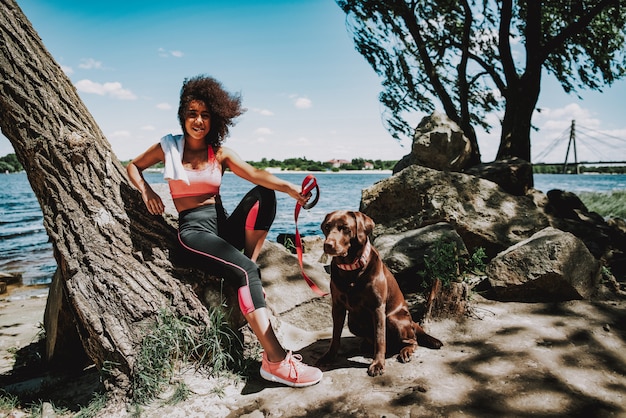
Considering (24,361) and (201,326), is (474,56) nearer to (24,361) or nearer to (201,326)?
(201,326)

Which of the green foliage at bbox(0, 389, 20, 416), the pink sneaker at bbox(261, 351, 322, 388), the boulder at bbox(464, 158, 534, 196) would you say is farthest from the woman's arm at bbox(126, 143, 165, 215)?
the boulder at bbox(464, 158, 534, 196)

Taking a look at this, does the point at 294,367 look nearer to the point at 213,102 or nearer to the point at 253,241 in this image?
the point at 253,241

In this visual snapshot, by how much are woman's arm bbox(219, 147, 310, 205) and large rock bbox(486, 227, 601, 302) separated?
2448 mm

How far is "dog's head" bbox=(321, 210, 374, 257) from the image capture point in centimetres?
312

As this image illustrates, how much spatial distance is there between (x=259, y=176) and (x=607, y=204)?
1806 centimetres

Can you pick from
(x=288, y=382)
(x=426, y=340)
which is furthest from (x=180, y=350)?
(x=426, y=340)

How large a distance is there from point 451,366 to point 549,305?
1.66m

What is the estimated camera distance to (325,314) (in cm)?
450

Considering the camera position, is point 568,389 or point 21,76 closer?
point 568,389

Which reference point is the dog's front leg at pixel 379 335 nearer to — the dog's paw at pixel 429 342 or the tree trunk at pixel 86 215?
the dog's paw at pixel 429 342

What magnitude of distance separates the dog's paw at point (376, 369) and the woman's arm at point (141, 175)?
212cm

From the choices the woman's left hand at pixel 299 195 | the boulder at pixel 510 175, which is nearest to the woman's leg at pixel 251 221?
the woman's left hand at pixel 299 195

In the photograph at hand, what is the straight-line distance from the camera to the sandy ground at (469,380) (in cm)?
268

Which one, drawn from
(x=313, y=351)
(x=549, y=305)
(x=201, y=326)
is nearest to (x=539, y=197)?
(x=549, y=305)
